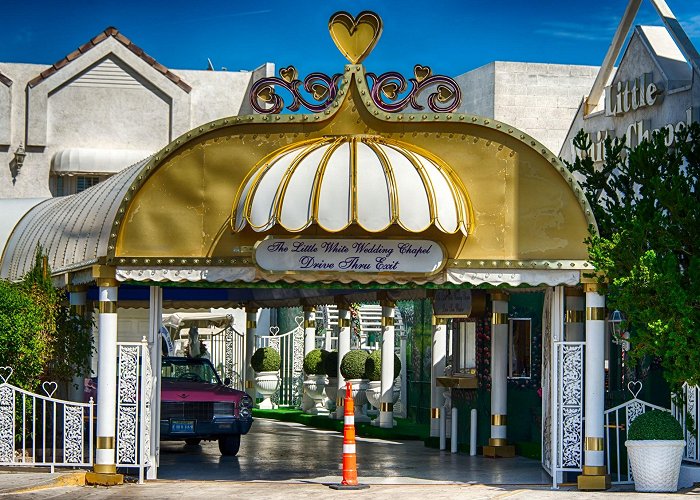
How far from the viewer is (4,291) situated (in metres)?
19.3

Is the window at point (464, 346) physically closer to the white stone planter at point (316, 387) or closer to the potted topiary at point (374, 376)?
the potted topiary at point (374, 376)

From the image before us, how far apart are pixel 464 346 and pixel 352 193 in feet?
27.7

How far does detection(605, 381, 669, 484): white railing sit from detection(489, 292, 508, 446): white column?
264 cm

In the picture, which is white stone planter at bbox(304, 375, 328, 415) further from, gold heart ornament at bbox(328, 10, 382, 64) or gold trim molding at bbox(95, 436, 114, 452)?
gold heart ornament at bbox(328, 10, 382, 64)

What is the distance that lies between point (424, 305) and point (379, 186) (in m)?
14.0

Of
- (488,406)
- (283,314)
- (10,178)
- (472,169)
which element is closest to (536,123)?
(283,314)

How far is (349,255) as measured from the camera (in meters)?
16.6

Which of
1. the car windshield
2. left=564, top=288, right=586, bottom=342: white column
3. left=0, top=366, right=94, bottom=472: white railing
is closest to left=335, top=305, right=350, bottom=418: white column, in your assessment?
the car windshield

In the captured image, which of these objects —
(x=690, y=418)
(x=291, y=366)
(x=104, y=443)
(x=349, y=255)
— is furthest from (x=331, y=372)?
(x=690, y=418)

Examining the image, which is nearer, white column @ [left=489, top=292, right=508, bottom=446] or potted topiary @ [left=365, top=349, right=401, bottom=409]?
white column @ [left=489, top=292, right=508, bottom=446]

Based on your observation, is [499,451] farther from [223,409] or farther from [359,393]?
[359,393]

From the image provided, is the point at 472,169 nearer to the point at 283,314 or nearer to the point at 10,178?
the point at 10,178

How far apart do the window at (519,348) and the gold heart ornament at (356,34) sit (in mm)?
7273

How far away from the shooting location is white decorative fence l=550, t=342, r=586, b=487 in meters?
16.8
